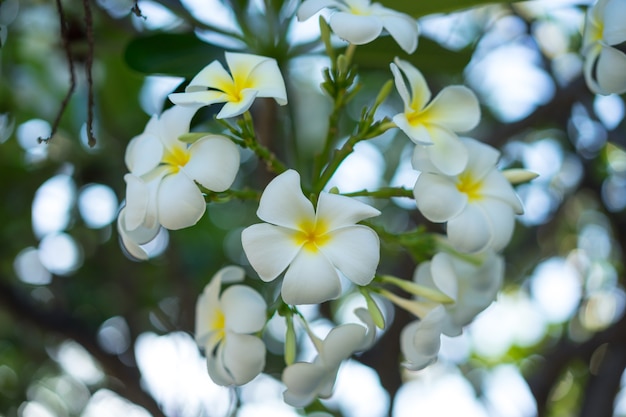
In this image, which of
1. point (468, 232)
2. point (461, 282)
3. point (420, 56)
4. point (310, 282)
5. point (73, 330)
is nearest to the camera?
point (310, 282)

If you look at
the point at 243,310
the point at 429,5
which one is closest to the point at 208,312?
the point at 243,310

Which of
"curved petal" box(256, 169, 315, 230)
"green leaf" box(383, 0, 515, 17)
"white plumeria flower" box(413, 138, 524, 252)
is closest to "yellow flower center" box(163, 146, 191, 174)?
"curved petal" box(256, 169, 315, 230)

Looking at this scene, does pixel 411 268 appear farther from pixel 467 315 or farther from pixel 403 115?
pixel 403 115

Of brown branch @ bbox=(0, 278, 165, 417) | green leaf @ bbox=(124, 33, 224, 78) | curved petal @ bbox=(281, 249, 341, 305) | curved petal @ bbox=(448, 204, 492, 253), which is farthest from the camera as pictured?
brown branch @ bbox=(0, 278, 165, 417)

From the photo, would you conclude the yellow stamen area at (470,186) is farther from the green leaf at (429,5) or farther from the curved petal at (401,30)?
the green leaf at (429,5)

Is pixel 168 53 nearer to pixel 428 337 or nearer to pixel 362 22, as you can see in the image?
pixel 362 22

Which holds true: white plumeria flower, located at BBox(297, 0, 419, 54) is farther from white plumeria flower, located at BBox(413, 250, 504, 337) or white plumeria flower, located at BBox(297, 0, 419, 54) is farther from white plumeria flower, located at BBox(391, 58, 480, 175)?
white plumeria flower, located at BBox(413, 250, 504, 337)

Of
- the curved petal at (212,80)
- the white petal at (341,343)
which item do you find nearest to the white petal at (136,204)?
the curved petal at (212,80)
